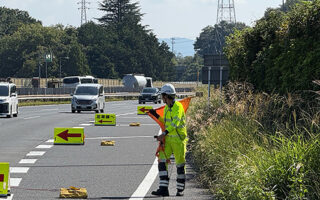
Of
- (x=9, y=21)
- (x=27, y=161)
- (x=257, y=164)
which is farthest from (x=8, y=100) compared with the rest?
(x=9, y=21)

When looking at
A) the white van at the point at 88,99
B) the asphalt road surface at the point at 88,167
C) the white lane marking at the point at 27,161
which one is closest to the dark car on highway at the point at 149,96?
the white van at the point at 88,99

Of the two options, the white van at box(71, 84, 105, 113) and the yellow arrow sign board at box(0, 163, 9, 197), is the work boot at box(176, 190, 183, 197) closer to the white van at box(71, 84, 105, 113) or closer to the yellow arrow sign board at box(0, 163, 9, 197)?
the yellow arrow sign board at box(0, 163, 9, 197)

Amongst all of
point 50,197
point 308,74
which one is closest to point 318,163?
point 50,197

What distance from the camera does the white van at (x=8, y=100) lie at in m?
33.3

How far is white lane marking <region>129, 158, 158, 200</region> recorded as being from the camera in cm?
1004

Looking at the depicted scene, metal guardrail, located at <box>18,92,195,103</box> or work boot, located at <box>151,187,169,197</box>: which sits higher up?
work boot, located at <box>151,187,169,197</box>

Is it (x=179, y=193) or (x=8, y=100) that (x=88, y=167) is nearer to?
(x=179, y=193)

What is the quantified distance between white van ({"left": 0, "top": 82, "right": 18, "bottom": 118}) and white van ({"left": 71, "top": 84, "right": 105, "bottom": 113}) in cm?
585

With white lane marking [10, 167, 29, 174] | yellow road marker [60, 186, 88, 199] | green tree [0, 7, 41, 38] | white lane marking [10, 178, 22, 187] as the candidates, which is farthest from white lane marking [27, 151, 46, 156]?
green tree [0, 7, 41, 38]

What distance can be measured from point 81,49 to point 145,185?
121 metres

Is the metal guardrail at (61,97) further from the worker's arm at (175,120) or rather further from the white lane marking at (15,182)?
the worker's arm at (175,120)

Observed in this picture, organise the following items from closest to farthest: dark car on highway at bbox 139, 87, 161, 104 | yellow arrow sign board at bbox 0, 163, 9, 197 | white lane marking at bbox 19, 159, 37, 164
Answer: yellow arrow sign board at bbox 0, 163, 9, 197
white lane marking at bbox 19, 159, 37, 164
dark car on highway at bbox 139, 87, 161, 104

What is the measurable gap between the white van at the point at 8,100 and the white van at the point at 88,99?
19.2ft

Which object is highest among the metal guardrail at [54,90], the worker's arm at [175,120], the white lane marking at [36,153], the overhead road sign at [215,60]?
the overhead road sign at [215,60]
